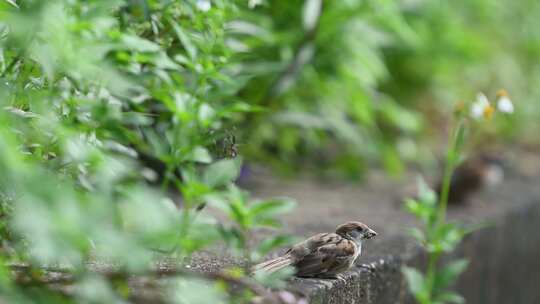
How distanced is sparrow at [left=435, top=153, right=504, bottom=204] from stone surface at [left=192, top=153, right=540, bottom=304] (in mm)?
76

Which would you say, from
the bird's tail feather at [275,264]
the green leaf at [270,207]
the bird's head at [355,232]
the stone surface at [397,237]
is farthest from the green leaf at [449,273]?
the green leaf at [270,207]

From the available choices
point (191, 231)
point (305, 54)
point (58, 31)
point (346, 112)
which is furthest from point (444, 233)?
point (346, 112)

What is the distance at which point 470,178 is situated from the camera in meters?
5.26

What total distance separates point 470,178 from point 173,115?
9.73 feet

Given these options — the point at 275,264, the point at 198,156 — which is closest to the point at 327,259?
the point at 275,264

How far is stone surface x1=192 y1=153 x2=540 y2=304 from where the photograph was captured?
2.88 m

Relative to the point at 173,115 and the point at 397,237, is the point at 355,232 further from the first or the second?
the point at 397,237

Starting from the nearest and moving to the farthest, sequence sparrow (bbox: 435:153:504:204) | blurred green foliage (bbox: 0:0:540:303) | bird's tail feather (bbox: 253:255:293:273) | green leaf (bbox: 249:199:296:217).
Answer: blurred green foliage (bbox: 0:0:540:303) → green leaf (bbox: 249:199:296:217) → bird's tail feather (bbox: 253:255:293:273) → sparrow (bbox: 435:153:504:204)

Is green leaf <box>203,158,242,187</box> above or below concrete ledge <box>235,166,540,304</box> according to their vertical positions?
below

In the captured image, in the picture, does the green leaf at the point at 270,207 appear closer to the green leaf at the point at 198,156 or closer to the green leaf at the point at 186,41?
the green leaf at the point at 198,156

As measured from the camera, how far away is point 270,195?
16.0ft

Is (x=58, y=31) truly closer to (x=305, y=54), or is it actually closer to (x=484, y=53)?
(x=305, y=54)

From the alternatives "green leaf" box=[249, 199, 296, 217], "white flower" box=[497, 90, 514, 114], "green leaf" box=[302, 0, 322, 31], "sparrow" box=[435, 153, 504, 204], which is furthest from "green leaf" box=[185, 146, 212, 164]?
"sparrow" box=[435, 153, 504, 204]

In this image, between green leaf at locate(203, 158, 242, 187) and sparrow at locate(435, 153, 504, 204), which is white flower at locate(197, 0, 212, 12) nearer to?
green leaf at locate(203, 158, 242, 187)
